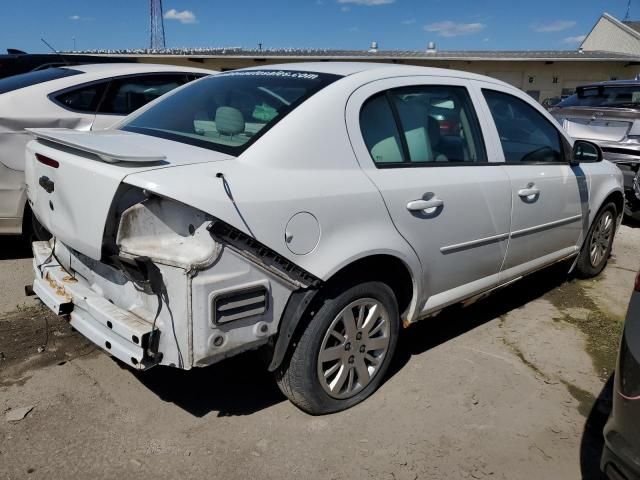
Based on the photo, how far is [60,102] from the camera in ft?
15.8

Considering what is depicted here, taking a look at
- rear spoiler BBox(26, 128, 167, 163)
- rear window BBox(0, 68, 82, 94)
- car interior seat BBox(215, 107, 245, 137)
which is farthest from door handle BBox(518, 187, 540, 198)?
rear window BBox(0, 68, 82, 94)

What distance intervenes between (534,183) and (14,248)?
4684mm

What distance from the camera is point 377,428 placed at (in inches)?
113

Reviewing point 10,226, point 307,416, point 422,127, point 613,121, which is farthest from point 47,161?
point 613,121

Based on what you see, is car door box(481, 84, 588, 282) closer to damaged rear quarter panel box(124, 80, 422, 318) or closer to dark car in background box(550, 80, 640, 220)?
damaged rear quarter panel box(124, 80, 422, 318)

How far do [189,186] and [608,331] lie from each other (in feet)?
11.3

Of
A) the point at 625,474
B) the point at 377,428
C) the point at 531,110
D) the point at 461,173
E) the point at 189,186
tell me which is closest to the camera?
the point at 625,474

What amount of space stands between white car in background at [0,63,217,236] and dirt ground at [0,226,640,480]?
36.1 inches

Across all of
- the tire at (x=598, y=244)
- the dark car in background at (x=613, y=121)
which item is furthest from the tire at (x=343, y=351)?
the dark car in background at (x=613, y=121)

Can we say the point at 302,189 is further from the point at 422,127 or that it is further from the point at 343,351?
the point at 422,127

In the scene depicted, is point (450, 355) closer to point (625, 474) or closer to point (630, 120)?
point (625, 474)

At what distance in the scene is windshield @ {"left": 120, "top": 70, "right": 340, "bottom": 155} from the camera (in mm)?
2693

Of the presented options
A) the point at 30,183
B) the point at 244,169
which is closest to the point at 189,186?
the point at 244,169

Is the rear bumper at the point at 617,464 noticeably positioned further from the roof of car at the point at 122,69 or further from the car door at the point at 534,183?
the roof of car at the point at 122,69
